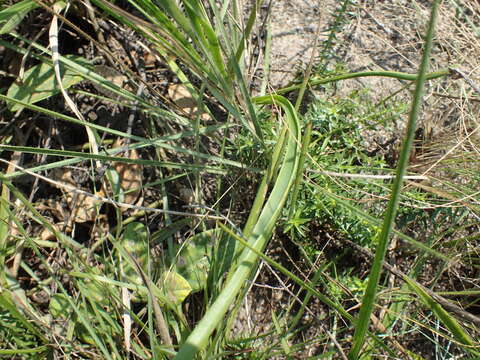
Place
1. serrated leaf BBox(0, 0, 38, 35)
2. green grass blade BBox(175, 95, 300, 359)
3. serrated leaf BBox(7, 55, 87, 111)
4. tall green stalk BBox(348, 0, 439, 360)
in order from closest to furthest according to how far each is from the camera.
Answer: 1. tall green stalk BBox(348, 0, 439, 360)
2. green grass blade BBox(175, 95, 300, 359)
3. serrated leaf BBox(0, 0, 38, 35)
4. serrated leaf BBox(7, 55, 87, 111)

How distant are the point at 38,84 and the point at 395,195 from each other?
3.93ft

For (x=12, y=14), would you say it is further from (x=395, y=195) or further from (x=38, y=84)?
(x=395, y=195)

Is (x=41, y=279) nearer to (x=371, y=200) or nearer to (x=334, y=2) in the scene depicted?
(x=371, y=200)

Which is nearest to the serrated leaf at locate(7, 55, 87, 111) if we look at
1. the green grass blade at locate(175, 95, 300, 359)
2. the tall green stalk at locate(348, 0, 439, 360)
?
the green grass blade at locate(175, 95, 300, 359)

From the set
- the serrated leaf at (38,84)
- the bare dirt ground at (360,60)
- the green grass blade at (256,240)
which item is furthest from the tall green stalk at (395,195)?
the serrated leaf at (38,84)

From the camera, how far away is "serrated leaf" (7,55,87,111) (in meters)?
1.41

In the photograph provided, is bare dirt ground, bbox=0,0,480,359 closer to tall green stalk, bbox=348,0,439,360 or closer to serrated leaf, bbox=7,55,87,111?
serrated leaf, bbox=7,55,87,111

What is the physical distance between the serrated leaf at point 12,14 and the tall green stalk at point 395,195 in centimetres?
113

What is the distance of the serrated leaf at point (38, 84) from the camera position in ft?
4.62

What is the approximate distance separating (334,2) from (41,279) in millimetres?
1416

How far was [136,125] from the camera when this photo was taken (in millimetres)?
1544

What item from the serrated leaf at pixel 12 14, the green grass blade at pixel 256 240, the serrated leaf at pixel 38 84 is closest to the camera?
the green grass blade at pixel 256 240

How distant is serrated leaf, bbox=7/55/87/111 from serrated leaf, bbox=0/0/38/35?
0.51ft

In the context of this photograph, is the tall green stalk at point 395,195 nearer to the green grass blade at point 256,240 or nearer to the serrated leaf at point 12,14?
the green grass blade at point 256,240
